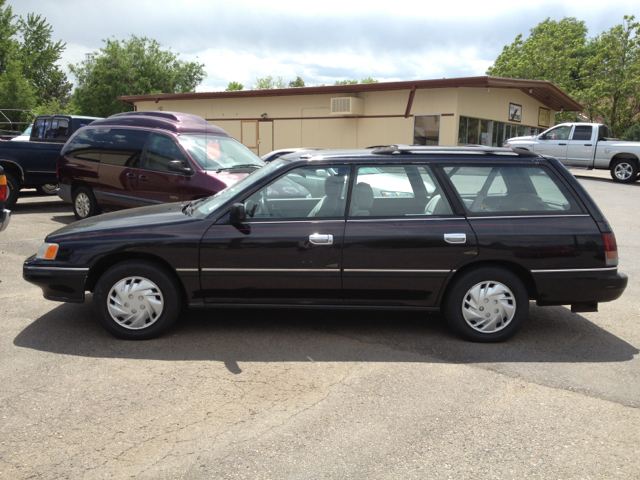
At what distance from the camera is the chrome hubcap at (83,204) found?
1027cm

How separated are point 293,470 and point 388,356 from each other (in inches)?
68.1

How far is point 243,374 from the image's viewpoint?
4.20 metres

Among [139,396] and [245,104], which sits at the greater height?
[245,104]

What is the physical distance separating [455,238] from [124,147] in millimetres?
6748

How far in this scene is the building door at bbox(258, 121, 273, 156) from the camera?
24.0 metres

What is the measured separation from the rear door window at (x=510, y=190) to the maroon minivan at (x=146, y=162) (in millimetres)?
4323

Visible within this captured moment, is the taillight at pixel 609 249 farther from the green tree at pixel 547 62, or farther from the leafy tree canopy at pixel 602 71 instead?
the green tree at pixel 547 62

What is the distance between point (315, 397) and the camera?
383cm

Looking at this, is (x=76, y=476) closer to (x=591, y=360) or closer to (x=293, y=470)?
(x=293, y=470)

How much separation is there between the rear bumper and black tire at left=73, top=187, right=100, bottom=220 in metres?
7.86

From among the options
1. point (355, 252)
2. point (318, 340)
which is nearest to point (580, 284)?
point (355, 252)

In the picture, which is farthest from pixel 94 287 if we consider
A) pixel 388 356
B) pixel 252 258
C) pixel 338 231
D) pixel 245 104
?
pixel 245 104

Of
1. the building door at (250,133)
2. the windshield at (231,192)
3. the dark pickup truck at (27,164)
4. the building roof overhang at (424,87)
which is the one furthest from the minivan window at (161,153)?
the building door at (250,133)

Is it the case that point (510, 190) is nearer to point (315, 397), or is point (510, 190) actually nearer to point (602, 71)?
point (315, 397)
